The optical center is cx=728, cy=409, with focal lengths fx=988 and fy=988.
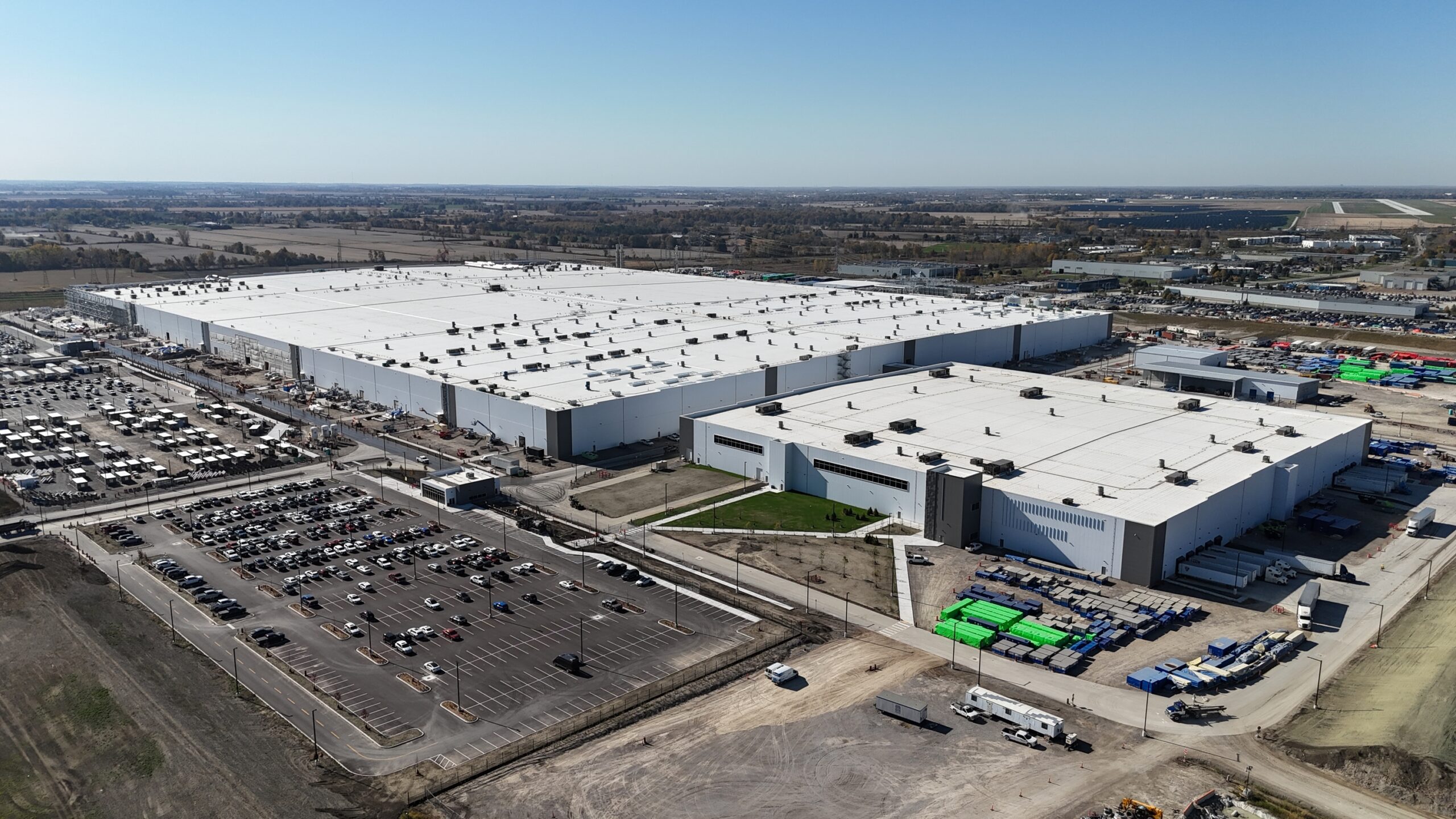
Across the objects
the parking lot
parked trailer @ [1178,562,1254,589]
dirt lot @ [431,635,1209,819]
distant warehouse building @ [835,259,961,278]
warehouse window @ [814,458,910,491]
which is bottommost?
dirt lot @ [431,635,1209,819]

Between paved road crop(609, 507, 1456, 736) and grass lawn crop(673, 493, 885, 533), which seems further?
grass lawn crop(673, 493, 885, 533)

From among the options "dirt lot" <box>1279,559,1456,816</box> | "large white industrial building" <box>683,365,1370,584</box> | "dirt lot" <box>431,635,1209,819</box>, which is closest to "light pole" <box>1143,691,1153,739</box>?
"dirt lot" <box>431,635,1209,819</box>

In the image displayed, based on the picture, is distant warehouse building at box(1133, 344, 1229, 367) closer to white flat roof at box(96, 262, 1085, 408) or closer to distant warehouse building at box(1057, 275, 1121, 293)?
white flat roof at box(96, 262, 1085, 408)

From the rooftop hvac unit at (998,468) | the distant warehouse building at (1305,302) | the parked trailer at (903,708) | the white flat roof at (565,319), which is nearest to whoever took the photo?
the parked trailer at (903,708)

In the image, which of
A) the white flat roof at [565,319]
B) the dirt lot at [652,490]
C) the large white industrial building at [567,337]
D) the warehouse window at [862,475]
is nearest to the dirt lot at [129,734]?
the dirt lot at [652,490]

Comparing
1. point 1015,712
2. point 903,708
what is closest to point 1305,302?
point 1015,712

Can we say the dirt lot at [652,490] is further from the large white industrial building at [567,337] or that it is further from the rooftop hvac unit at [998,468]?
the rooftop hvac unit at [998,468]

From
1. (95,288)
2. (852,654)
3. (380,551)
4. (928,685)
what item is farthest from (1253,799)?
(95,288)
